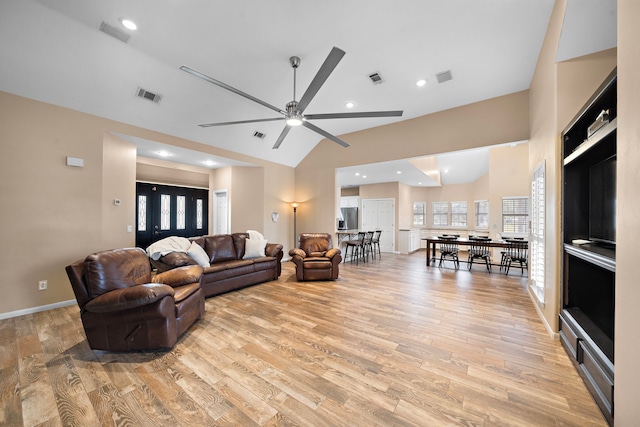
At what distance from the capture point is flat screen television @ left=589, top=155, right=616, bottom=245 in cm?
208

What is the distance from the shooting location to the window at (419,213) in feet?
35.4

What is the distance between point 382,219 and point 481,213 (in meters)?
3.95

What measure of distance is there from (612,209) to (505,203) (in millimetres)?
6037

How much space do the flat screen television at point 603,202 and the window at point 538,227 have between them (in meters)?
0.65

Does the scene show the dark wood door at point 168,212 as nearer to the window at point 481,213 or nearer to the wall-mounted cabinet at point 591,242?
the wall-mounted cabinet at point 591,242

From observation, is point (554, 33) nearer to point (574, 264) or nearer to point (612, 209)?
point (612, 209)

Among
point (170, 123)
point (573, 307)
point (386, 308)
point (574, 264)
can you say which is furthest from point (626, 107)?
point (170, 123)

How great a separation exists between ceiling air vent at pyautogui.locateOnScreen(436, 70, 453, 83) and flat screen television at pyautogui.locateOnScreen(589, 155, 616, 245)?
8.02 feet

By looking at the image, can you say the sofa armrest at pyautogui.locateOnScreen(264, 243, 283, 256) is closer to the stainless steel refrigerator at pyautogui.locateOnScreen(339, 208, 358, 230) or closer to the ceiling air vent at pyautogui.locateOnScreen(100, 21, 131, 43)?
the ceiling air vent at pyautogui.locateOnScreen(100, 21, 131, 43)

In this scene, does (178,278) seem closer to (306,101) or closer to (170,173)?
(306,101)

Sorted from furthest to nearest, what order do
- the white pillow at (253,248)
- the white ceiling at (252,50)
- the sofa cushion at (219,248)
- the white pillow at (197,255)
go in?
the white pillow at (253,248), the sofa cushion at (219,248), the white pillow at (197,255), the white ceiling at (252,50)

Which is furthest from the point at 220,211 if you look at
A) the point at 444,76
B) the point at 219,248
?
the point at 444,76

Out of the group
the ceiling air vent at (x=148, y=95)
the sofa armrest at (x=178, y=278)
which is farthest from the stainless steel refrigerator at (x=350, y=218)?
the sofa armrest at (x=178, y=278)

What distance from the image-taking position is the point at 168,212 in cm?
674
